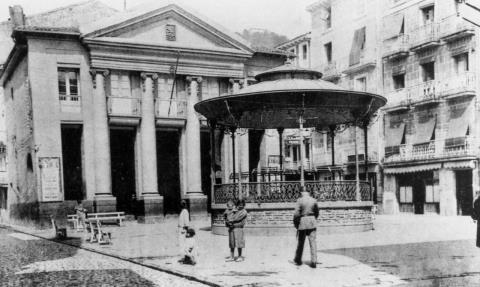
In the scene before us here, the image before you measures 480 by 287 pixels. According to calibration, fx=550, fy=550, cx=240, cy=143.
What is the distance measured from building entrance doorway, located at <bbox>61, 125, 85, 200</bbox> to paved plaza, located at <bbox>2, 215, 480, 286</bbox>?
10.8 m

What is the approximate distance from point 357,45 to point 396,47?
423cm

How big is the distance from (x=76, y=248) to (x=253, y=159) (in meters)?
18.1

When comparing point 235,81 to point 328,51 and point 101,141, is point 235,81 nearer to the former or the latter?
point 101,141

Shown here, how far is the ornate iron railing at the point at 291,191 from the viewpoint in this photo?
18.1 metres

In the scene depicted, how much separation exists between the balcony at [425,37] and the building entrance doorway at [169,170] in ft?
51.3

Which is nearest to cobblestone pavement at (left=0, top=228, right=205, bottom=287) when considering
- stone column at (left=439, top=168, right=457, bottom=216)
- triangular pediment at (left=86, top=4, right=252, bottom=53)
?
triangular pediment at (left=86, top=4, right=252, bottom=53)

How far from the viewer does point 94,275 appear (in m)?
11.4

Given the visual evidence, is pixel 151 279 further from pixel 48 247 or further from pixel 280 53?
pixel 280 53

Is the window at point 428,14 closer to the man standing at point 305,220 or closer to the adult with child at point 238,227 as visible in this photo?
the adult with child at point 238,227

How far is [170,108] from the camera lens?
30.0m

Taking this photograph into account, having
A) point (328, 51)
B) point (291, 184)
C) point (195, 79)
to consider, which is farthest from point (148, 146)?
point (328, 51)

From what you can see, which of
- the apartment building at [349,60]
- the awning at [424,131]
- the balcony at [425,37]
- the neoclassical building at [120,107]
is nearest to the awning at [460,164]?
the awning at [424,131]

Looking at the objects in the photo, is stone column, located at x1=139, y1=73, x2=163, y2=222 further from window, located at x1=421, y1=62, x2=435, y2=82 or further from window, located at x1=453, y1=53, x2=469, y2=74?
window, located at x1=453, y1=53, x2=469, y2=74

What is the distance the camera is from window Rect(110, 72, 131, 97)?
28659mm
